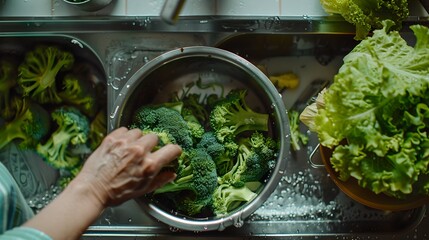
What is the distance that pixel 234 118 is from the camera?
1218 mm

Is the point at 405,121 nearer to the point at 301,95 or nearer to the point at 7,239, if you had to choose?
the point at 301,95

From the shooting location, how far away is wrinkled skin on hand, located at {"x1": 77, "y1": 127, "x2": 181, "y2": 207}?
0.87 metres

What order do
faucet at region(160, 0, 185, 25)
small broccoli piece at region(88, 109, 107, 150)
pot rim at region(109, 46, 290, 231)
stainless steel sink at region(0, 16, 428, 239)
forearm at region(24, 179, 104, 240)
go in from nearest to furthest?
forearm at region(24, 179, 104, 240) → faucet at region(160, 0, 185, 25) → pot rim at region(109, 46, 290, 231) → stainless steel sink at region(0, 16, 428, 239) → small broccoli piece at region(88, 109, 107, 150)

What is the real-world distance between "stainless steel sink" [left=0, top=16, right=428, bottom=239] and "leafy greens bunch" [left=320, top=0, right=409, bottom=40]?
0.28 feet

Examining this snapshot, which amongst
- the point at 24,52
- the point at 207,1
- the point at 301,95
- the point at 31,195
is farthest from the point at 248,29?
the point at 31,195

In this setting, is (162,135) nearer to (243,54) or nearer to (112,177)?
(112,177)

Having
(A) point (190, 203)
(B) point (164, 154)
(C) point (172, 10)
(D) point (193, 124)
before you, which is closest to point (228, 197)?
(A) point (190, 203)

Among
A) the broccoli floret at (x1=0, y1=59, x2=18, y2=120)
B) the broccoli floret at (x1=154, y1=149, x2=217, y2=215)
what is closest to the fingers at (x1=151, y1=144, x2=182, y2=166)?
the broccoli floret at (x1=154, y1=149, x2=217, y2=215)

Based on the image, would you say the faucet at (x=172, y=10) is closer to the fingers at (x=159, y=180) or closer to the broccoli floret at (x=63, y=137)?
the fingers at (x=159, y=180)

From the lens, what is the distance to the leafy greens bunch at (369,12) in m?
1.15

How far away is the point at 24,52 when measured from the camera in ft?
4.35

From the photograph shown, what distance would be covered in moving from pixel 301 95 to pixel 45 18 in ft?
2.28

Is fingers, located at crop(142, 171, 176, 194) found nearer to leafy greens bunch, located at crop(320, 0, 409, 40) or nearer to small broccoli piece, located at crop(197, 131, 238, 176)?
small broccoli piece, located at crop(197, 131, 238, 176)

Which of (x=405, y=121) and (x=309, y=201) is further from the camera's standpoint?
(x=309, y=201)
